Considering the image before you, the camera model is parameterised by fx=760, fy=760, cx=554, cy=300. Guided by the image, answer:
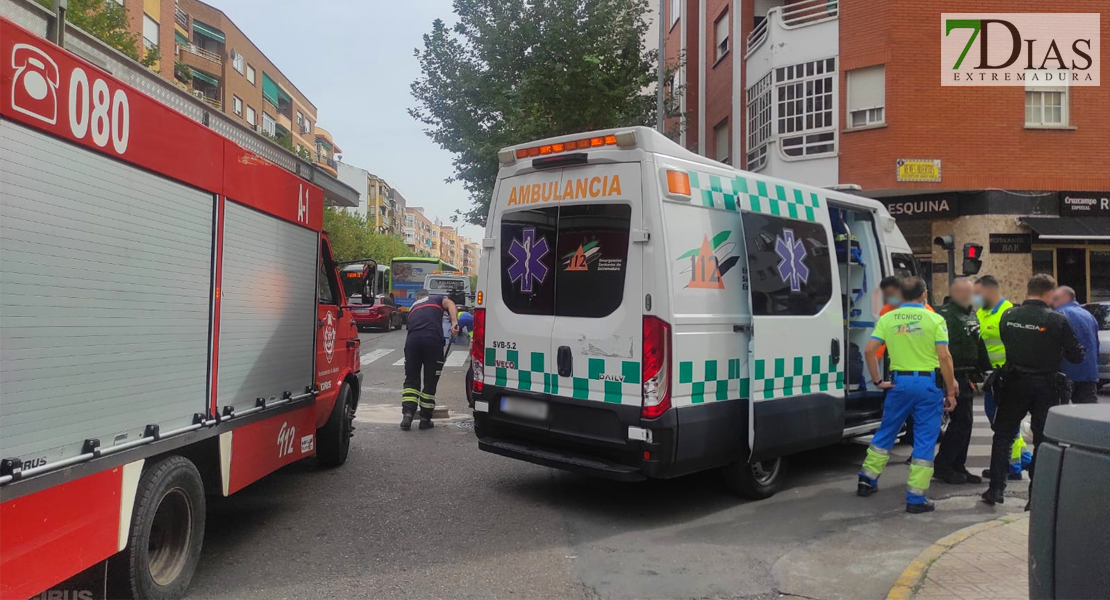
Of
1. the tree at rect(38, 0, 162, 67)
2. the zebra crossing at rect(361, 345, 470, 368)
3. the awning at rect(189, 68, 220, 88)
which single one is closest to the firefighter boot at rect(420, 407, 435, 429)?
the zebra crossing at rect(361, 345, 470, 368)

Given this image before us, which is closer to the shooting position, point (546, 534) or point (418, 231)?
point (546, 534)

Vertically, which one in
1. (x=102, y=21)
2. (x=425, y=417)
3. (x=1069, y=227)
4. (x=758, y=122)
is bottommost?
(x=425, y=417)

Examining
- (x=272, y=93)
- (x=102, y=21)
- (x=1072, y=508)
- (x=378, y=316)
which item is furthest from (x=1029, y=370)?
(x=272, y=93)

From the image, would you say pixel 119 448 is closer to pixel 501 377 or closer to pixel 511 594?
pixel 511 594

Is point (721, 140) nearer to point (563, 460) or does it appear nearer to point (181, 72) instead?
point (563, 460)

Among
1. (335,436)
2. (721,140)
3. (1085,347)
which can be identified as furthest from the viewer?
(721,140)

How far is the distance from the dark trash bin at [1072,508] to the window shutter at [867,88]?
17656mm

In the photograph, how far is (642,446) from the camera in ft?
16.5

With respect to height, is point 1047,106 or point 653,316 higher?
point 1047,106

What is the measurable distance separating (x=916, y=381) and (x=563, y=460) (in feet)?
8.96

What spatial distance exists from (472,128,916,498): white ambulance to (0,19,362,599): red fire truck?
1.78m

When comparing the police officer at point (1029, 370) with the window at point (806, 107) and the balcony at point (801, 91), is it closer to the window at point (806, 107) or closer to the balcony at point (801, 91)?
the balcony at point (801, 91)

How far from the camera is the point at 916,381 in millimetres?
5730

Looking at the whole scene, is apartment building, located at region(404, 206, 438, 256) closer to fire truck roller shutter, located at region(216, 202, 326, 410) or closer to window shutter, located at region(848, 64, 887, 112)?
window shutter, located at region(848, 64, 887, 112)
